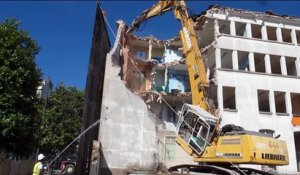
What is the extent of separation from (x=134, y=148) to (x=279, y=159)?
15894 mm

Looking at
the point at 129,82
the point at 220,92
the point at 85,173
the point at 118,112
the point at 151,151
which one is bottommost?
the point at 85,173

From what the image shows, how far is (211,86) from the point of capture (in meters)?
33.0

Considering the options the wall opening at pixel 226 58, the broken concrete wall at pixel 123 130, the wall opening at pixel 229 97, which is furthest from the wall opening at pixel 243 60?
the broken concrete wall at pixel 123 130

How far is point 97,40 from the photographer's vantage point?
952 inches

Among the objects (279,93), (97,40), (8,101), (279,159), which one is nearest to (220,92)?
(279,93)

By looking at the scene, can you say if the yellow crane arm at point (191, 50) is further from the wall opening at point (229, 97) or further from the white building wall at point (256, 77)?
the wall opening at point (229, 97)

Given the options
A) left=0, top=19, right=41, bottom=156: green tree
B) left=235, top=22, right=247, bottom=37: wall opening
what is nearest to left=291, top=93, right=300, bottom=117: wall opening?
left=235, top=22, right=247, bottom=37: wall opening

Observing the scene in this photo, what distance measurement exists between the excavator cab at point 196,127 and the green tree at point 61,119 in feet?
81.7

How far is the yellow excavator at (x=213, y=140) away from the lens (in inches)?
594

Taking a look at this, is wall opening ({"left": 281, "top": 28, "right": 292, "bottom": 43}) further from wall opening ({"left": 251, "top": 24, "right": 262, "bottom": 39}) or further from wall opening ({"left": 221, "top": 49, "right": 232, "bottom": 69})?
wall opening ({"left": 221, "top": 49, "right": 232, "bottom": 69})

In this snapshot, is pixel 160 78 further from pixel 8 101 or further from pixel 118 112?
pixel 8 101

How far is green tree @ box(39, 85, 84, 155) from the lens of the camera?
130 ft

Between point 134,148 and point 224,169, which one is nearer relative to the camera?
point 224,169

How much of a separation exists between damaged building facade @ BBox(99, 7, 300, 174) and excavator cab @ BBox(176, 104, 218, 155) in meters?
12.2
